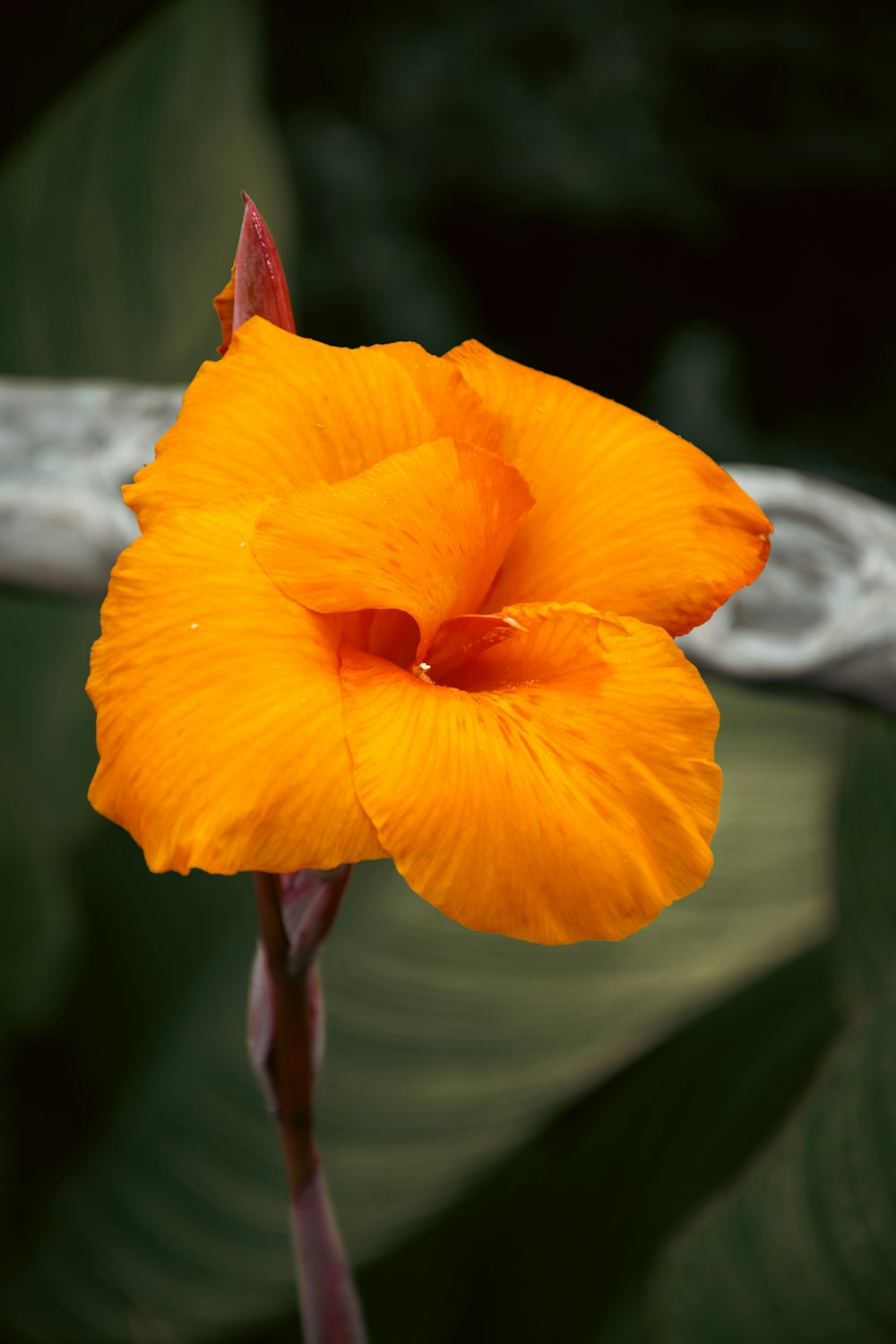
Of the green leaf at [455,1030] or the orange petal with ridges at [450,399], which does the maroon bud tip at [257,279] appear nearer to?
the orange petal with ridges at [450,399]

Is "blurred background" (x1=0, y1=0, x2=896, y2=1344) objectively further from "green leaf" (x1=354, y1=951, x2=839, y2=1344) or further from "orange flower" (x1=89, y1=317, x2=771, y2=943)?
"orange flower" (x1=89, y1=317, x2=771, y2=943)

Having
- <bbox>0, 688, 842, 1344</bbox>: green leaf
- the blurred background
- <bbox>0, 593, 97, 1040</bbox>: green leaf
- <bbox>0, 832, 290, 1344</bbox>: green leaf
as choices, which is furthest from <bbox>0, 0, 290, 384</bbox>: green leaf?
<bbox>0, 832, 290, 1344</bbox>: green leaf

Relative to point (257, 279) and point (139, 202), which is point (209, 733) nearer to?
point (257, 279)

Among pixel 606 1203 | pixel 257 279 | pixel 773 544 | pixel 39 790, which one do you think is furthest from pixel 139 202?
pixel 606 1203

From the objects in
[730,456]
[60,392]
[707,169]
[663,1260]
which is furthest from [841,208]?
[663,1260]

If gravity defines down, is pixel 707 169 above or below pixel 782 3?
below

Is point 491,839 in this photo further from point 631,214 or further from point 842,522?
point 631,214

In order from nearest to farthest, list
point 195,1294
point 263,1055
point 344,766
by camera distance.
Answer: point 344,766, point 263,1055, point 195,1294
